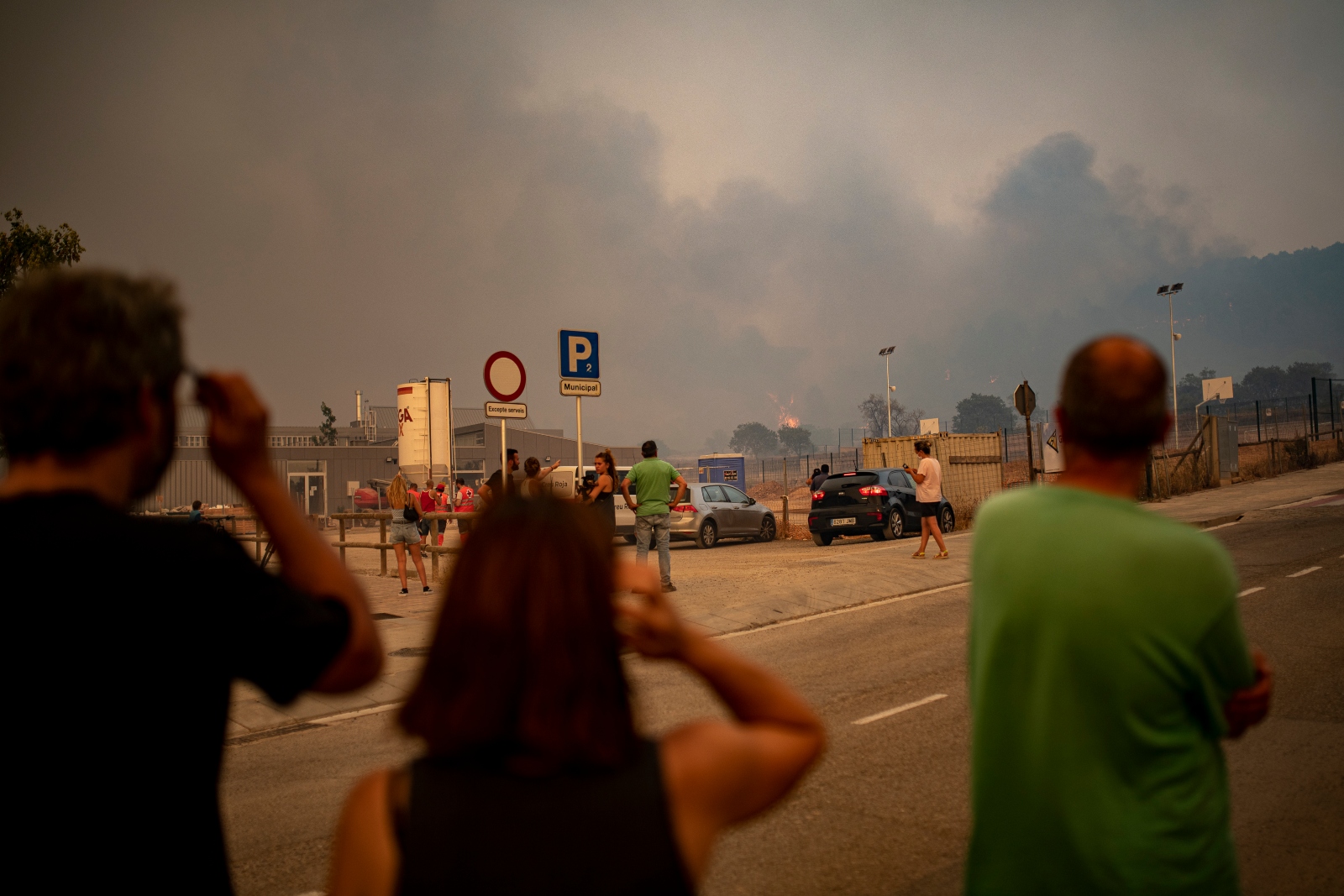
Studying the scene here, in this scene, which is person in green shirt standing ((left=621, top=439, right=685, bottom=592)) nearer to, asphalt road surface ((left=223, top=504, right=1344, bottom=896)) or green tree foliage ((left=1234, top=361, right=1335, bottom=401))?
asphalt road surface ((left=223, top=504, right=1344, bottom=896))

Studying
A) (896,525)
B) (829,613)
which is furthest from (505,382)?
(896,525)

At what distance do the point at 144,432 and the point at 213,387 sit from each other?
0.51ft

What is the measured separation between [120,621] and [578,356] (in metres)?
11.6

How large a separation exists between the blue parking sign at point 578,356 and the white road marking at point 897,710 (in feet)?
22.2

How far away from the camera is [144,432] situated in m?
1.48

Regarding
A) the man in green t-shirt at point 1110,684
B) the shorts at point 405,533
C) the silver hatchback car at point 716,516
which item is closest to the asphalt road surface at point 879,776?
the man in green t-shirt at point 1110,684

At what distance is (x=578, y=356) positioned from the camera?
505 inches

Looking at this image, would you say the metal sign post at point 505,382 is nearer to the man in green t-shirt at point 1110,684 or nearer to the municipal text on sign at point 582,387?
the municipal text on sign at point 582,387

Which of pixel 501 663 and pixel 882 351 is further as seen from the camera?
pixel 882 351

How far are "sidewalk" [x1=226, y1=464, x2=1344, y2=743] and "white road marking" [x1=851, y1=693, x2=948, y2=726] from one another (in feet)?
9.82

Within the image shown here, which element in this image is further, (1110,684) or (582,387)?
(582,387)

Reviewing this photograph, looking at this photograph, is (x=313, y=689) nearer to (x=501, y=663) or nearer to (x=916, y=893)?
(x=501, y=663)

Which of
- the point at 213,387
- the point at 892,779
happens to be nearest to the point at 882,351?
the point at 892,779

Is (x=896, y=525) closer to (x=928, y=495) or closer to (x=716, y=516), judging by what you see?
(x=716, y=516)
